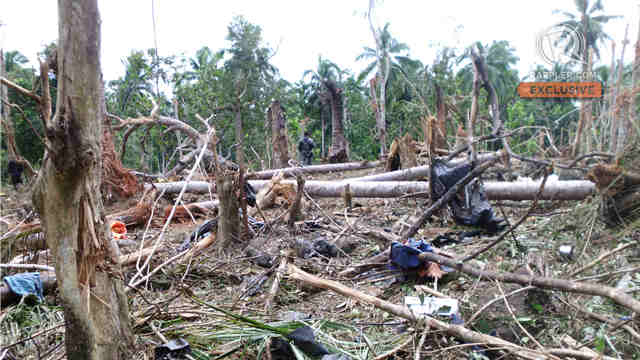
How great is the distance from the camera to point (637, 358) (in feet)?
6.51

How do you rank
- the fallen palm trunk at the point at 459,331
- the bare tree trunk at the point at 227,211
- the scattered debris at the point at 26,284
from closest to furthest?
the fallen palm trunk at the point at 459,331
the scattered debris at the point at 26,284
the bare tree trunk at the point at 227,211

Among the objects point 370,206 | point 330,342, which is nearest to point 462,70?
point 370,206

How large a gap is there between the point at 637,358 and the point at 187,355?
2066mm

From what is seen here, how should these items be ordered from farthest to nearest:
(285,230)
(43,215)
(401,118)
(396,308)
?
1. (401,118)
2. (285,230)
3. (396,308)
4. (43,215)

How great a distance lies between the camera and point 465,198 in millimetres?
4918

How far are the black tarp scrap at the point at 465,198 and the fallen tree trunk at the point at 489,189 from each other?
77 centimetres

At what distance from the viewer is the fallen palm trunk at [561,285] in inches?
71.5

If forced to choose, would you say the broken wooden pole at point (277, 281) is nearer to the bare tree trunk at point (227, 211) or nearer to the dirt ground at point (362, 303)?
the dirt ground at point (362, 303)

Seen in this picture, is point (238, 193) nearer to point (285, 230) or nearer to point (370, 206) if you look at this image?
point (285, 230)

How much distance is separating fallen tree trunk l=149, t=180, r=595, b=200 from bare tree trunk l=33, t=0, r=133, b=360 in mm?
2821

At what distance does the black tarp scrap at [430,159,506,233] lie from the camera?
4.67 meters

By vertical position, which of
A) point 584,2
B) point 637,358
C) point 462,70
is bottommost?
point 637,358

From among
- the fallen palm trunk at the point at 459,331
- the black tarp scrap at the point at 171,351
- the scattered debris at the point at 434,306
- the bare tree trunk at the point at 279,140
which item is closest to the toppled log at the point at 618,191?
the scattered debris at the point at 434,306

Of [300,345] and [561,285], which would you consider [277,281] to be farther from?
[561,285]
